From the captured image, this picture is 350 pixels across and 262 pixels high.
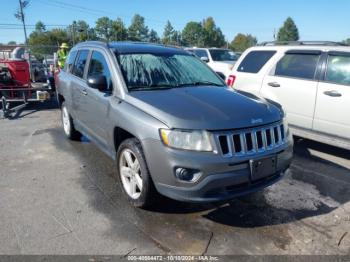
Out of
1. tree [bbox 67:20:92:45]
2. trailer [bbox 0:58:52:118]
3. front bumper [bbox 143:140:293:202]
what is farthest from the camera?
tree [bbox 67:20:92:45]

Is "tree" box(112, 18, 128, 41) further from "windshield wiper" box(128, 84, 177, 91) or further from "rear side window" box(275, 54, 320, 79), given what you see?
"windshield wiper" box(128, 84, 177, 91)

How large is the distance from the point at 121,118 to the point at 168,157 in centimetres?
92

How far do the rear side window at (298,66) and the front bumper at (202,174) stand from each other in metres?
3.07

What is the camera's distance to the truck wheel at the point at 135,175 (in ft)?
11.5

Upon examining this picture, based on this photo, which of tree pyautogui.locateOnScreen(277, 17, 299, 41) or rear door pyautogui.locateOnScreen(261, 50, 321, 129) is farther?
tree pyautogui.locateOnScreen(277, 17, 299, 41)

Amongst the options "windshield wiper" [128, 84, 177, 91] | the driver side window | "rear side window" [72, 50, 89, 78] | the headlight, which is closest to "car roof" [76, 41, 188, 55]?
the driver side window

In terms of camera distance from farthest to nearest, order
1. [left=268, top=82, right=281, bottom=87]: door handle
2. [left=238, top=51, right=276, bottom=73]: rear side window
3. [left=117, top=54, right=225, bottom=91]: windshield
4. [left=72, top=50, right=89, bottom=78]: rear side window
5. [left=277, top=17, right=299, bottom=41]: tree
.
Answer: [left=277, top=17, right=299, bottom=41]: tree → [left=238, top=51, right=276, bottom=73]: rear side window → [left=268, top=82, right=281, bottom=87]: door handle → [left=72, top=50, right=89, bottom=78]: rear side window → [left=117, top=54, right=225, bottom=91]: windshield

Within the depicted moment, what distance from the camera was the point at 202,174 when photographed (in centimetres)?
313

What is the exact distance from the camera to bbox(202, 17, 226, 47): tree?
115500 mm

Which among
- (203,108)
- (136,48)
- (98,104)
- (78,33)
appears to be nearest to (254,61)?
(136,48)

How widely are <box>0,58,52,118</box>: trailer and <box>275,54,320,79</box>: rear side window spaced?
20.5 ft

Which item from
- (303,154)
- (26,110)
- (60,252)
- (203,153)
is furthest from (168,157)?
(26,110)

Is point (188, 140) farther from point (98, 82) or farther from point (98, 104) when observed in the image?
point (98, 104)

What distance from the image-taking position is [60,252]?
10.1 feet
